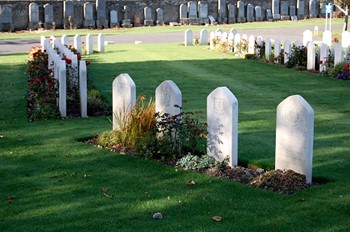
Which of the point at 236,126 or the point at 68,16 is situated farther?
the point at 68,16

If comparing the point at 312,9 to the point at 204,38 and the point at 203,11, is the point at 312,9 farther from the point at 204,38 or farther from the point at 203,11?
the point at 204,38

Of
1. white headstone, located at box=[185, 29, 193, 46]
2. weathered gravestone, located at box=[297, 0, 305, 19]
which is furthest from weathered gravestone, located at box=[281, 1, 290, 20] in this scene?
white headstone, located at box=[185, 29, 193, 46]

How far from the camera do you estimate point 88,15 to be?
142ft

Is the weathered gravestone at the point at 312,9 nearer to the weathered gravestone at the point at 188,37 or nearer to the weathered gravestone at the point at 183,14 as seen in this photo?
the weathered gravestone at the point at 183,14

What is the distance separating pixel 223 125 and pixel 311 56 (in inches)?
453

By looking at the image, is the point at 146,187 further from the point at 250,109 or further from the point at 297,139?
the point at 250,109

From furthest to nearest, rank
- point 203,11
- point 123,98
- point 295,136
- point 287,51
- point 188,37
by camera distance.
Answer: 1. point 203,11
2. point 188,37
3. point 287,51
4. point 123,98
5. point 295,136

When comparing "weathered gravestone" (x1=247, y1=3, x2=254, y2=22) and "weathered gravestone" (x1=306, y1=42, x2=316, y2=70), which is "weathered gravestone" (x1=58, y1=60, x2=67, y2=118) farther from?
"weathered gravestone" (x1=247, y1=3, x2=254, y2=22)

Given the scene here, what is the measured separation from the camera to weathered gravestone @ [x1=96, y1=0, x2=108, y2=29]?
43.6 metres

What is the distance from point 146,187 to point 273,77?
10907 mm

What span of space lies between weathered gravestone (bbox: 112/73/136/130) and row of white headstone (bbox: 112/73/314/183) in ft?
0.06

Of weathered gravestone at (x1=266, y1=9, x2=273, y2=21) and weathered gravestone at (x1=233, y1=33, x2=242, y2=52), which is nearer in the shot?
weathered gravestone at (x1=233, y1=33, x2=242, y2=52)

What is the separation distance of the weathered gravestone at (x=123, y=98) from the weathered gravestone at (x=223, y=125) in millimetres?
1582

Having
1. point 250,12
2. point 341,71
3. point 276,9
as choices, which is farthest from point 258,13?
point 341,71
